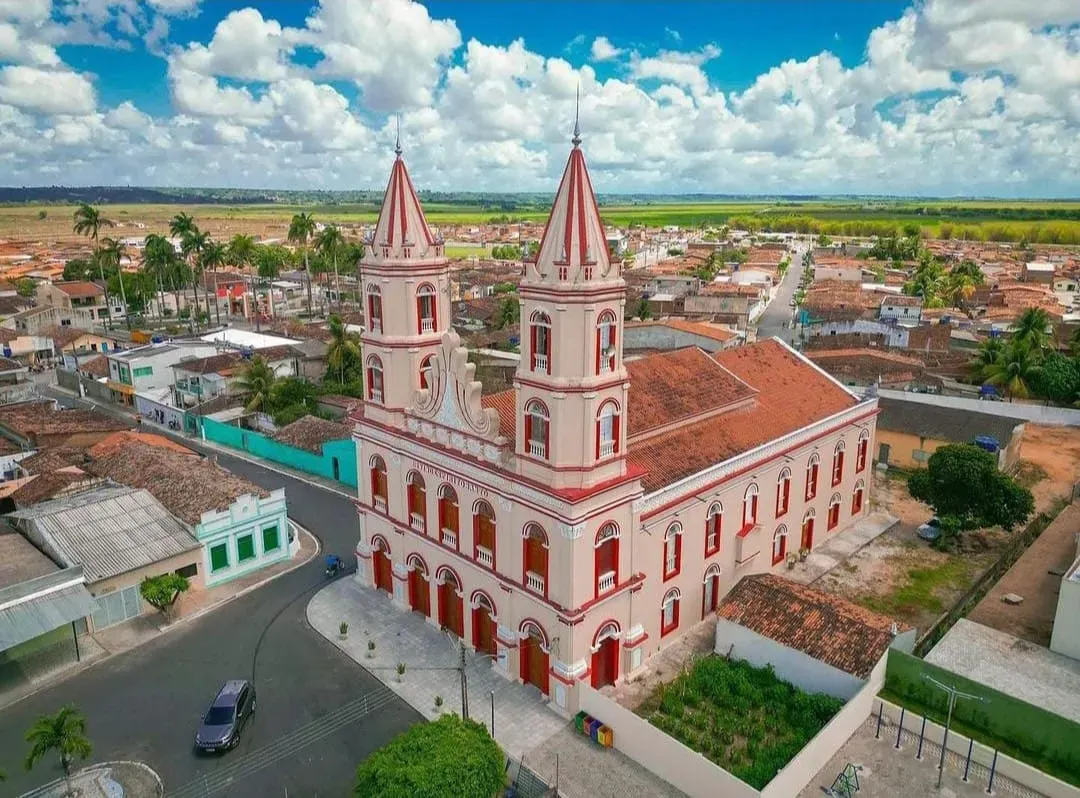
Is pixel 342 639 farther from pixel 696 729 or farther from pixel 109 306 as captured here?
pixel 109 306

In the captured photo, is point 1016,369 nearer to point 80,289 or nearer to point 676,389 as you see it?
point 676,389

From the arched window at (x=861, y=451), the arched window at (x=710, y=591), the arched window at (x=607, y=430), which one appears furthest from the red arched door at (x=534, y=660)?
the arched window at (x=861, y=451)

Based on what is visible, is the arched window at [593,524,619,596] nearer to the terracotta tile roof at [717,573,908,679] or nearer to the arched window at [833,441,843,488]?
the terracotta tile roof at [717,573,908,679]

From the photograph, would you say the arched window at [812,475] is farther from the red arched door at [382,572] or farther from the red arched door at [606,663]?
the red arched door at [382,572]

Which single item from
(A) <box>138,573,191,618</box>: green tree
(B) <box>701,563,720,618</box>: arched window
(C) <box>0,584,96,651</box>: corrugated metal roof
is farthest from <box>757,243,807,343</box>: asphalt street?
(C) <box>0,584,96,651</box>: corrugated metal roof

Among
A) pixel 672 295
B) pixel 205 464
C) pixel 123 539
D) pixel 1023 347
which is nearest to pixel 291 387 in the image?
pixel 205 464

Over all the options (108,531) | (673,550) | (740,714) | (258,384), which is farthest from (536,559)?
(258,384)
